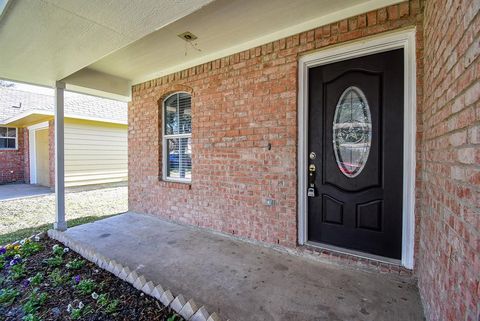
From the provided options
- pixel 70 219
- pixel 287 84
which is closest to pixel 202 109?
pixel 287 84

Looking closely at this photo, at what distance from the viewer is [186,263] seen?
2.65 metres

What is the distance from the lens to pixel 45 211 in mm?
5492

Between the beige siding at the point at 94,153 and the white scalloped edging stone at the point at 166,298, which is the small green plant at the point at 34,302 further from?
the beige siding at the point at 94,153

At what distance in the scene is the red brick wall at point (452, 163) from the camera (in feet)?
3.02

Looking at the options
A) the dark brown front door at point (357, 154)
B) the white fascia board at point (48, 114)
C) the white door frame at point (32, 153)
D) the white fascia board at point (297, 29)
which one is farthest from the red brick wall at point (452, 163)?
the white door frame at point (32, 153)

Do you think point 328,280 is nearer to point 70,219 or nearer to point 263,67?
point 263,67

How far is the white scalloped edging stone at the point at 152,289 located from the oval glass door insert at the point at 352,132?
1951mm

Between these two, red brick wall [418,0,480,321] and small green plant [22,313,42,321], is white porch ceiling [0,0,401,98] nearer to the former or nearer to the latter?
red brick wall [418,0,480,321]

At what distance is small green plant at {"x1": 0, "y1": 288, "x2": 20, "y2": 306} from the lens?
203 centimetres

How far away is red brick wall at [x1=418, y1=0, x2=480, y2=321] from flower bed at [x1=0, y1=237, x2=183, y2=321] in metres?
1.72

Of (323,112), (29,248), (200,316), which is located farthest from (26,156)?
(323,112)

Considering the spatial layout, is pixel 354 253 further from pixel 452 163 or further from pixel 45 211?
pixel 45 211

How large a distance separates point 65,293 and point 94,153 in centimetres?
813

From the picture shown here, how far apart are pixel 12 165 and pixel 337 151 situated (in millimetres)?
13021
